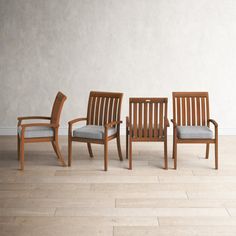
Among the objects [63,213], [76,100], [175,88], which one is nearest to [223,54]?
[175,88]

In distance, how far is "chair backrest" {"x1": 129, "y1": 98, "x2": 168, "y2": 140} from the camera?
559 cm

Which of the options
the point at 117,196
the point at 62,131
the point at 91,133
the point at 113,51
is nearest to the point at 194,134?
the point at 91,133

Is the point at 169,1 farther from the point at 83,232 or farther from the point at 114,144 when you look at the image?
the point at 83,232

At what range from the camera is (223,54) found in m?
7.50

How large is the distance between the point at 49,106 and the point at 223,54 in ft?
9.47

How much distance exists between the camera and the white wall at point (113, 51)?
7.40 metres

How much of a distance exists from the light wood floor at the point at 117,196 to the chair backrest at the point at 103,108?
0.50 m

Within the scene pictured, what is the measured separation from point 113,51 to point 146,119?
7.25ft

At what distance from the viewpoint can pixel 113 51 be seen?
751 centimetres

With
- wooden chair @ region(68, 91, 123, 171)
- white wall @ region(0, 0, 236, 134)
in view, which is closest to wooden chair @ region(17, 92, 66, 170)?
wooden chair @ region(68, 91, 123, 171)

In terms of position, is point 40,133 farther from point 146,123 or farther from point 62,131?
point 62,131

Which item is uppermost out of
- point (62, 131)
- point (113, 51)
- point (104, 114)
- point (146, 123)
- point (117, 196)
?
point (113, 51)

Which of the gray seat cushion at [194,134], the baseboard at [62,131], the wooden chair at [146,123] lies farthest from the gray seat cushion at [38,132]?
the baseboard at [62,131]

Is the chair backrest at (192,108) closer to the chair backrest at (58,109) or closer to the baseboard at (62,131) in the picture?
the chair backrest at (58,109)
